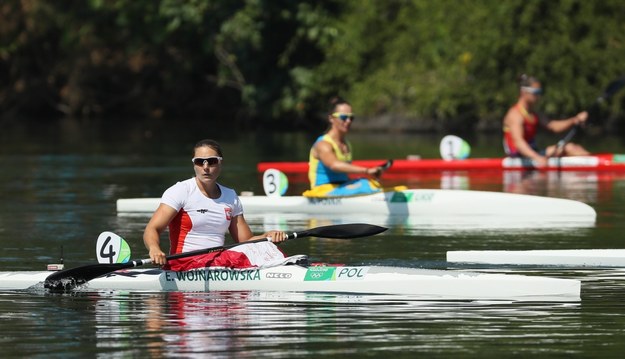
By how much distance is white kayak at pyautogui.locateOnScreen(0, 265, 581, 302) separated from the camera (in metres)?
13.1

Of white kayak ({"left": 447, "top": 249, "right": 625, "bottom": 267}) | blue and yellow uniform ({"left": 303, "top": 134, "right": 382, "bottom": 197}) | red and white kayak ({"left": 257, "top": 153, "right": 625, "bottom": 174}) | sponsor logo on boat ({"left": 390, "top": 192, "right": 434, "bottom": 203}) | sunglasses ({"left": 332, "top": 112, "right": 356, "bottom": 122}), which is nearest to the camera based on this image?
white kayak ({"left": 447, "top": 249, "right": 625, "bottom": 267})

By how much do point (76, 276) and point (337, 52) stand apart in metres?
34.6

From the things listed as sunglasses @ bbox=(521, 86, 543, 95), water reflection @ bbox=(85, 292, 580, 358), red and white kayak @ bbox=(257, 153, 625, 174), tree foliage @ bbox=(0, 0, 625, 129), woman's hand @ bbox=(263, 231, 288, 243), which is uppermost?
tree foliage @ bbox=(0, 0, 625, 129)

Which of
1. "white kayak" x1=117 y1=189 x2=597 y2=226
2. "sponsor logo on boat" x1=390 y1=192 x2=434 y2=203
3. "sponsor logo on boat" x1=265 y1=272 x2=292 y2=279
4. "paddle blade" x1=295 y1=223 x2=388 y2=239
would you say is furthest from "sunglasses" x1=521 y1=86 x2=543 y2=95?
"sponsor logo on boat" x1=265 y1=272 x2=292 y2=279

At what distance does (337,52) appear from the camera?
47.9 metres

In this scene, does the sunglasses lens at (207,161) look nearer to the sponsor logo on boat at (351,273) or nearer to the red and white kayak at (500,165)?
the sponsor logo on boat at (351,273)

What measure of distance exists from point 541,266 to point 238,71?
34.7 meters

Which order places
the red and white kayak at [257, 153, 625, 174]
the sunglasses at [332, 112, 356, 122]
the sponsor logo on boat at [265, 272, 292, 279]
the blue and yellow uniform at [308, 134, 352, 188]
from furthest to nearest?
the red and white kayak at [257, 153, 625, 174] → the blue and yellow uniform at [308, 134, 352, 188] → the sunglasses at [332, 112, 356, 122] → the sponsor logo on boat at [265, 272, 292, 279]

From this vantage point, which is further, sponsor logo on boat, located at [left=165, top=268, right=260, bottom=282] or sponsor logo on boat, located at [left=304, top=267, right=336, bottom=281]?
sponsor logo on boat, located at [left=165, top=268, right=260, bottom=282]

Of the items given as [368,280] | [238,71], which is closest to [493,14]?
[238,71]

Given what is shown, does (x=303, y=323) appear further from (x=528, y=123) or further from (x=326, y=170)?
(x=528, y=123)

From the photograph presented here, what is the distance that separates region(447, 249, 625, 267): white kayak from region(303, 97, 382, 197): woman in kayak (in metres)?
4.11

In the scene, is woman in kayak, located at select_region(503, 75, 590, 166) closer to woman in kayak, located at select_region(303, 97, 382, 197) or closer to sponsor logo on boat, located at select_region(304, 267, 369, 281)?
woman in kayak, located at select_region(303, 97, 382, 197)

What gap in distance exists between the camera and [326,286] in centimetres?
1352
